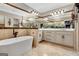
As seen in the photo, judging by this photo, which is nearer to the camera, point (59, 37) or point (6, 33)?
point (6, 33)

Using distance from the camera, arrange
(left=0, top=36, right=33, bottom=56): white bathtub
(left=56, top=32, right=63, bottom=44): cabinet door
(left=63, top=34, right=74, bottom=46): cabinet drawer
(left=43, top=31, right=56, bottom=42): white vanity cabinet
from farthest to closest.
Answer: (left=43, top=31, right=56, bottom=42): white vanity cabinet < (left=56, top=32, right=63, bottom=44): cabinet door < (left=63, top=34, right=74, bottom=46): cabinet drawer < (left=0, top=36, right=33, bottom=56): white bathtub

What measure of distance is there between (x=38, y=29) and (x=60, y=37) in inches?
49.6

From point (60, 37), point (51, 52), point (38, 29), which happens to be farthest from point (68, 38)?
point (38, 29)

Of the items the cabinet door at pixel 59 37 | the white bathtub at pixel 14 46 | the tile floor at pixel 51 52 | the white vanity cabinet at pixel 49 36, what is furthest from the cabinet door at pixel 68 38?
the white bathtub at pixel 14 46

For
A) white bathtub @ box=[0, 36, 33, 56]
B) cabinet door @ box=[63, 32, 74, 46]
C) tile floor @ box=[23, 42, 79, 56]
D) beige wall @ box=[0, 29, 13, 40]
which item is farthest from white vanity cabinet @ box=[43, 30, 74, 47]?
beige wall @ box=[0, 29, 13, 40]

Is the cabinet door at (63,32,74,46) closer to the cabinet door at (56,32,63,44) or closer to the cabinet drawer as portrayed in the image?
the cabinet drawer

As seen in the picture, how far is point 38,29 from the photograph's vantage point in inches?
172

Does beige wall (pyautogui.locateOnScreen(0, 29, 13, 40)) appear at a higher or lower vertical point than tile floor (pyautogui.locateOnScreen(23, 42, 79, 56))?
higher

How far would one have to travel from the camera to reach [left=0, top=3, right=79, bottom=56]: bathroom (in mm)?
2895

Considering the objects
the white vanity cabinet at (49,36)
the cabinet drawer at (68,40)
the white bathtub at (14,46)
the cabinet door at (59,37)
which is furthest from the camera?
the white vanity cabinet at (49,36)

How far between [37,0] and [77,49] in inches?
128

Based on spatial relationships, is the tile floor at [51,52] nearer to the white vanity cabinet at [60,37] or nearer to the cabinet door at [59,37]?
the white vanity cabinet at [60,37]

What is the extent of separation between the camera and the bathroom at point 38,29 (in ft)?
9.50

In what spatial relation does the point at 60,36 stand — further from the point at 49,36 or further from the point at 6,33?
the point at 6,33
